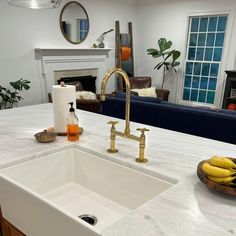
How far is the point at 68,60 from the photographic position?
4.93 m

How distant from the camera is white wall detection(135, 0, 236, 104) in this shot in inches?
203

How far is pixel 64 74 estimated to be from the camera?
4957mm

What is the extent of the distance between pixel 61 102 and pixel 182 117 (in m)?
1.57

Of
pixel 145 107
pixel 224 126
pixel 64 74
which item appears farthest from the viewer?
pixel 64 74

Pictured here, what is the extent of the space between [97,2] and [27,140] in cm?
473

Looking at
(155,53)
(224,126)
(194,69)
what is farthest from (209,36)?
(224,126)

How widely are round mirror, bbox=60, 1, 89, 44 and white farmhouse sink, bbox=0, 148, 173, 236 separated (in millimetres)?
4082

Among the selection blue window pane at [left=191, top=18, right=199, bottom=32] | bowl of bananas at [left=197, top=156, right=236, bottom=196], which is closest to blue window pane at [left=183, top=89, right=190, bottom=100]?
blue window pane at [left=191, top=18, right=199, bottom=32]

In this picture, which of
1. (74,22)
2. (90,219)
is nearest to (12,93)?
(74,22)

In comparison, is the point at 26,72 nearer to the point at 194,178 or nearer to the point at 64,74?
the point at 64,74

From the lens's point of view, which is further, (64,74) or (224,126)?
(64,74)

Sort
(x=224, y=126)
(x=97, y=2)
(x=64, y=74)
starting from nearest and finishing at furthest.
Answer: (x=224, y=126) → (x=64, y=74) → (x=97, y=2)

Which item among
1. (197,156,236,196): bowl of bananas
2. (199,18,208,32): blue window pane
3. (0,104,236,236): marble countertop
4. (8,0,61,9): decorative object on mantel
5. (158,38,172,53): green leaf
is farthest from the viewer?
(158,38,172,53): green leaf

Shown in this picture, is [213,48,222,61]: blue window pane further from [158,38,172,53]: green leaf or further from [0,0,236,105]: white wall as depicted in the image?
[158,38,172,53]: green leaf
